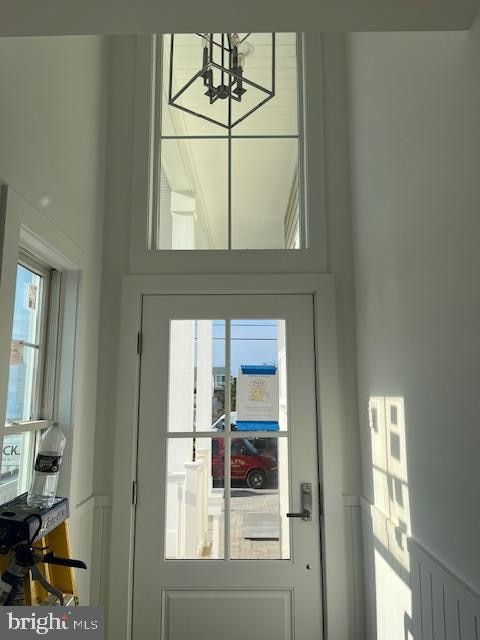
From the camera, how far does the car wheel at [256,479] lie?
2.16 meters

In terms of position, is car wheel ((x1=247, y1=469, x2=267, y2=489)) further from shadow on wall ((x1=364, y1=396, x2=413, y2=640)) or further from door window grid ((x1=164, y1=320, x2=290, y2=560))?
shadow on wall ((x1=364, y1=396, x2=413, y2=640))

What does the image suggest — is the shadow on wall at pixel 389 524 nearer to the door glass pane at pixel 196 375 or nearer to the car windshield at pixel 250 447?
the car windshield at pixel 250 447

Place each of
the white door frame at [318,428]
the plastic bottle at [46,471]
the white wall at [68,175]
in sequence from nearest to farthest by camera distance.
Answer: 1. the plastic bottle at [46,471]
2. the white wall at [68,175]
3. the white door frame at [318,428]

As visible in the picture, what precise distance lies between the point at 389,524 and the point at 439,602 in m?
0.40

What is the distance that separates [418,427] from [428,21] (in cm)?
115

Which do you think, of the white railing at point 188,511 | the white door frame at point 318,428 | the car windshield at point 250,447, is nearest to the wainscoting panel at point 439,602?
the white door frame at point 318,428

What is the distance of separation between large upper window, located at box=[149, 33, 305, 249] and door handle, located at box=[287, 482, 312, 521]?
1.24m

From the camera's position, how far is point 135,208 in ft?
7.66

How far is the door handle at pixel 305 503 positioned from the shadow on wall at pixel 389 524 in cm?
26

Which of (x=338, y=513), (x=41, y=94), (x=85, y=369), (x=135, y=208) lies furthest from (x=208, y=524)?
(x=41, y=94)

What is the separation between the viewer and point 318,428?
2164mm

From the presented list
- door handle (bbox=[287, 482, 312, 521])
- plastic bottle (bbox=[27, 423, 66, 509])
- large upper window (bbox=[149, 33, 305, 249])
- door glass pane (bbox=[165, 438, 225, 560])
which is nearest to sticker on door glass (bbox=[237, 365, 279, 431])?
door glass pane (bbox=[165, 438, 225, 560])

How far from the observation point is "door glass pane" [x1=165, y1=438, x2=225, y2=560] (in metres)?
2.12

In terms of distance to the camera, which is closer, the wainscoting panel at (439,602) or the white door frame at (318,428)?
the wainscoting panel at (439,602)
